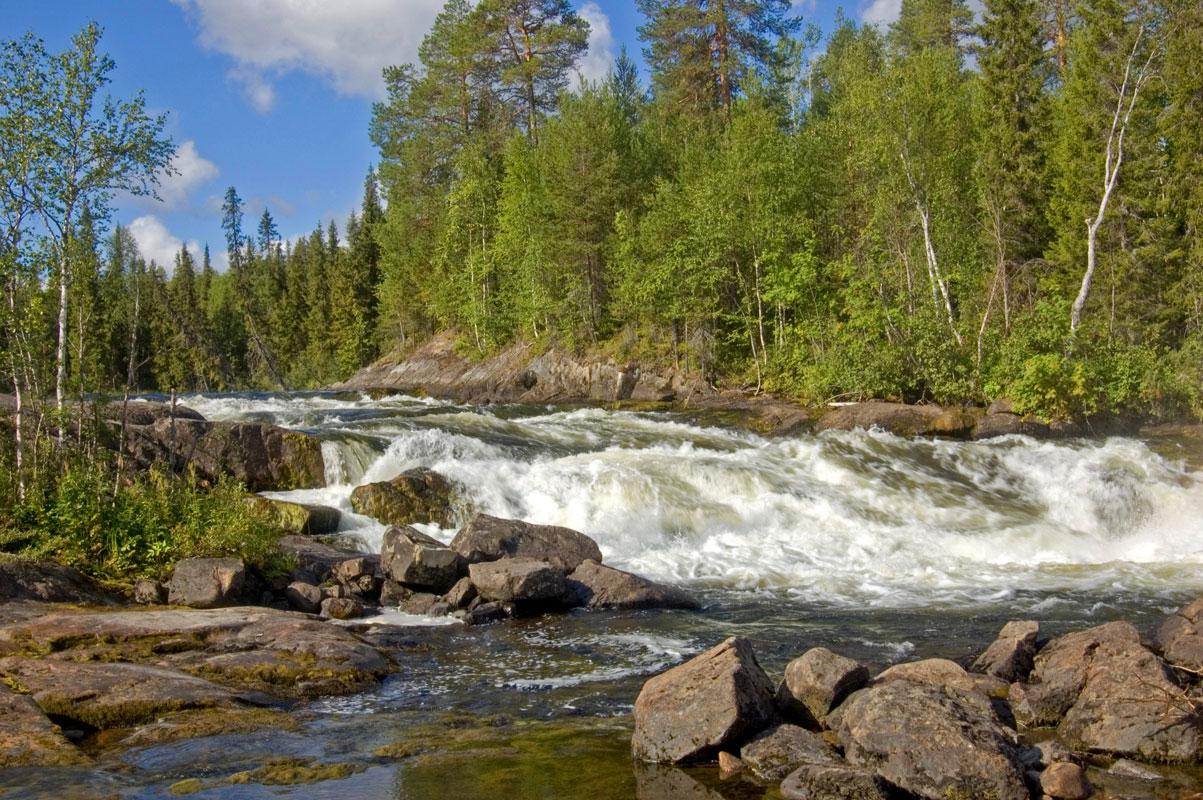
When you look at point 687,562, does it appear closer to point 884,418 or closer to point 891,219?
point 884,418

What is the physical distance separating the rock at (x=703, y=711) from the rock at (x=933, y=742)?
0.68 m

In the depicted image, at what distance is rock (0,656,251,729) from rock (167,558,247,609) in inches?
112

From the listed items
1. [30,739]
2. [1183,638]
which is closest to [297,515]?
[30,739]

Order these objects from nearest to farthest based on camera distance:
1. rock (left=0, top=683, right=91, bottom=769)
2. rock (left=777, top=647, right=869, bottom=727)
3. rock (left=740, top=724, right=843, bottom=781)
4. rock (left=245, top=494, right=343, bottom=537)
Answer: rock (left=0, top=683, right=91, bottom=769)
rock (left=740, top=724, right=843, bottom=781)
rock (left=777, top=647, right=869, bottom=727)
rock (left=245, top=494, right=343, bottom=537)

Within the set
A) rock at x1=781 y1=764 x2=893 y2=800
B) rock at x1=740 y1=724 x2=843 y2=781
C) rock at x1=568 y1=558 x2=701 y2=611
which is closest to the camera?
rock at x1=781 y1=764 x2=893 y2=800

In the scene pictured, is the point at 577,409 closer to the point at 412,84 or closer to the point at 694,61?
the point at 694,61

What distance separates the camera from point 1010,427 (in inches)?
910

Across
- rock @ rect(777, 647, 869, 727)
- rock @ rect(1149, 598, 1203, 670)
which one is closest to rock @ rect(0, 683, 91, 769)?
rock @ rect(777, 647, 869, 727)

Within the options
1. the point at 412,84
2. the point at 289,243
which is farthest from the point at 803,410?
the point at 289,243

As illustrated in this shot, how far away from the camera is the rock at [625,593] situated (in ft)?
37.4

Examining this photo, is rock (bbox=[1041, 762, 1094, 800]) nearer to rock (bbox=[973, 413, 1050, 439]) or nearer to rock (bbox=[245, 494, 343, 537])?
rock (bbox=[245, 494, 343, 537])

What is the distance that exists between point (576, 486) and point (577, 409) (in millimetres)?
11589

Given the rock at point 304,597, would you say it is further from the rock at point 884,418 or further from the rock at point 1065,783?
the rock at point 884,418

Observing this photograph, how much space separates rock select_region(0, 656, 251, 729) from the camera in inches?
263
